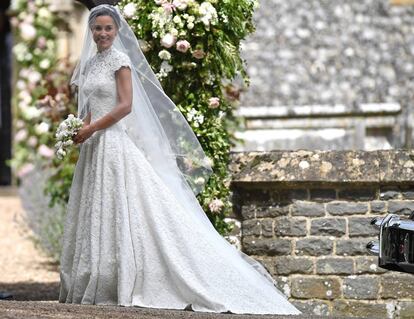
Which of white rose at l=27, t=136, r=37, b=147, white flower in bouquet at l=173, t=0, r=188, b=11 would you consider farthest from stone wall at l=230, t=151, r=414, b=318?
white rose at l=27, t=136, r=37, b=147

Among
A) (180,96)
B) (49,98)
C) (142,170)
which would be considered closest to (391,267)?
(142,170)

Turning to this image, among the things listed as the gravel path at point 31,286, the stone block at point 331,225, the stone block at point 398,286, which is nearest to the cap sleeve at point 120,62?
the gravel path at point 31,286

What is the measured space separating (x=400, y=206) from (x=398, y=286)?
526 mm

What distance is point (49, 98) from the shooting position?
12242 mm

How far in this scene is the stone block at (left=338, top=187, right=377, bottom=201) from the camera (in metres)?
9.63

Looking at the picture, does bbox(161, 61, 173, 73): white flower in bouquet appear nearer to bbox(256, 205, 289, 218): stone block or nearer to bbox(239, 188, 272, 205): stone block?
bbox(239, 188, 272, 205): stone block

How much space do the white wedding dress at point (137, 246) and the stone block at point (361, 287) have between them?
49.2 inches

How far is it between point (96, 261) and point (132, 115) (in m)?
0.92

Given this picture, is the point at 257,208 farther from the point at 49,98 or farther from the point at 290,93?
the point at 290,93

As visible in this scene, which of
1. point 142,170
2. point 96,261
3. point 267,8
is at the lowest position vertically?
point 96,261

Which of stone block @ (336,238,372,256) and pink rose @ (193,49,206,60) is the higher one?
pink rose @ (193,49,206,60)

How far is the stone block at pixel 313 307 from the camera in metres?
9.60

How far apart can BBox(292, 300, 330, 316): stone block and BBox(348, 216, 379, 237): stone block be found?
0.50 meters

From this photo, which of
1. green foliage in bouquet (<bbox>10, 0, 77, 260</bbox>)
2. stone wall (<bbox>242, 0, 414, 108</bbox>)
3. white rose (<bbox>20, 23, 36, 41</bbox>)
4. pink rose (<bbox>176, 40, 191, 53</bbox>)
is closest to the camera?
pink rose (<bbox>176, 40, 191, 53</bbox>)
